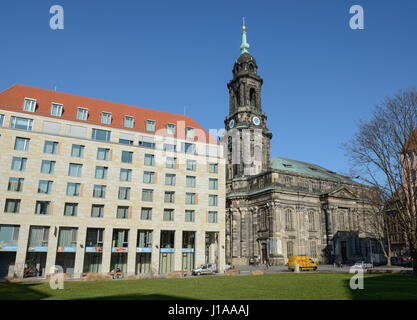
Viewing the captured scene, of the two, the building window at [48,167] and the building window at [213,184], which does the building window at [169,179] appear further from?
the building window at [48,167]

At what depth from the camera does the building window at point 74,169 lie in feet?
137

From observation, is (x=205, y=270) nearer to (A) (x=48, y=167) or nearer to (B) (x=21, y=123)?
(A) (x=48, y=167)

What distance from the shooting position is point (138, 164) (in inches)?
1775

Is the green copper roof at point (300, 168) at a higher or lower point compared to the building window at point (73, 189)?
higher

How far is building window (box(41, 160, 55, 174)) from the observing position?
4053 cm

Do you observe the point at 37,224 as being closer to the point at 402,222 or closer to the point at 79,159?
the point at 79,159

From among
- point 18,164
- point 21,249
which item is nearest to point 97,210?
point 21,249

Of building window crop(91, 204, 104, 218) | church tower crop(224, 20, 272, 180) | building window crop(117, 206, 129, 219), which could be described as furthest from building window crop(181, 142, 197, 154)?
church tower crop(224, 20, 272, 180)

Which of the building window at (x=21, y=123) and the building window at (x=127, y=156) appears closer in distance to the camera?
the building window at (x=21, y=123)

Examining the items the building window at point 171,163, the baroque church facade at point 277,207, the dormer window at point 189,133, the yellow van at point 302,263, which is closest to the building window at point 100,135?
the building window at point 171,163

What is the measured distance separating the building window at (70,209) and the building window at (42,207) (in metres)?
1.97

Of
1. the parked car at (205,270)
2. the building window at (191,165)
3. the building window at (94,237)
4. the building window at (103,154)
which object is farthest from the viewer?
the building window at (191,165)

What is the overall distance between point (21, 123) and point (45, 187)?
28.4 ft
